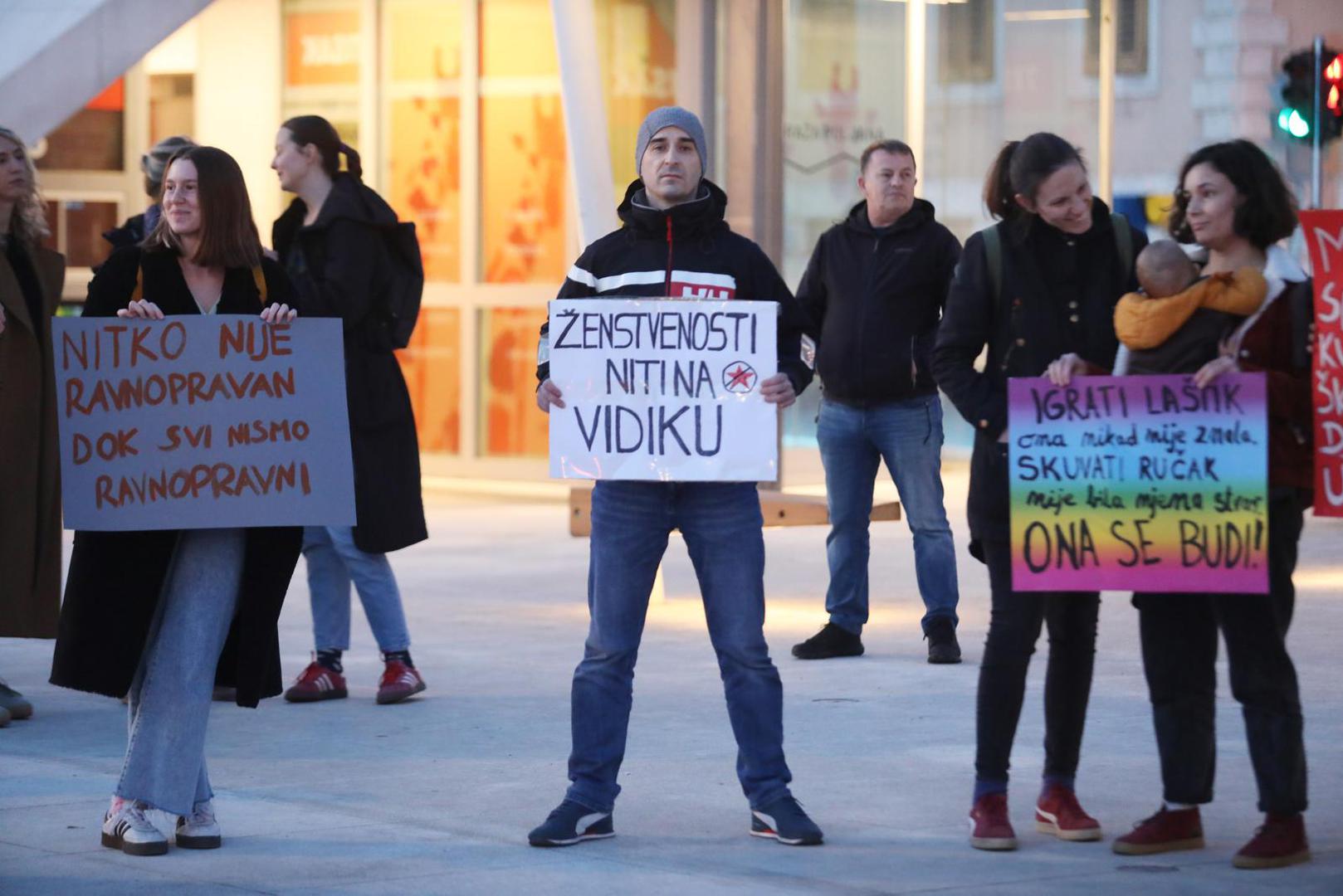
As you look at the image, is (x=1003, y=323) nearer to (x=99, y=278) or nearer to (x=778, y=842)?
(x=778, y=842)

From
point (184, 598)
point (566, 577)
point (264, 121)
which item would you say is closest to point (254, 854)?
point (184, 598)

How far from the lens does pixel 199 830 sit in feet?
20.6

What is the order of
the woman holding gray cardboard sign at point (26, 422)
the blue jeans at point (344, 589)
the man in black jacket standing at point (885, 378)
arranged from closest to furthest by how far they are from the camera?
the woman holding gray cardboard sign at point (26, 422)
the blue jeans at point (344, 589)
the man in black jacket standing at point (885, 378)

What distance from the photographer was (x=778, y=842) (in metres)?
6.23

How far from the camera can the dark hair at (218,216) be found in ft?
20.8

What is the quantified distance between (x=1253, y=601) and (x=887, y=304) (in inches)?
147

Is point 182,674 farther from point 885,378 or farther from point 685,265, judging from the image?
point 885,378

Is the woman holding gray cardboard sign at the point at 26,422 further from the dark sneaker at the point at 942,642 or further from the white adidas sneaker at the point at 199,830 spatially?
the dark sneaker at the point at 942,642

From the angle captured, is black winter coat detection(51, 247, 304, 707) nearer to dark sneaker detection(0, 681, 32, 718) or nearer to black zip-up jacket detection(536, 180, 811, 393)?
black zip-up jacket detection(536, 180, 811, 393)

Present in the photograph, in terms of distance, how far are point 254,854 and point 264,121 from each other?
1433 cm

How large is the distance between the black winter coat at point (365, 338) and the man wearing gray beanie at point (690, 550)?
2355 millimetres

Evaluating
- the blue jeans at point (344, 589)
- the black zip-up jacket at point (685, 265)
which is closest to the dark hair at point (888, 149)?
the blue jeans at point (344, 589)

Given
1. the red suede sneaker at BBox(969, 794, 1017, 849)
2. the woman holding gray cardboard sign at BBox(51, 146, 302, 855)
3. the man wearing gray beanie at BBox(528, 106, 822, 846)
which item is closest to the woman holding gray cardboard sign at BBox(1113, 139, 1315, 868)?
the red suede sneaker at BBox(969, 794, 1017, 849)

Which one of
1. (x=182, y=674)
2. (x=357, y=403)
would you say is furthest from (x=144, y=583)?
(x=357, y=403)
